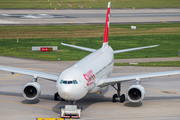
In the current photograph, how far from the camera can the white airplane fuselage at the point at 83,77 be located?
1179 inches

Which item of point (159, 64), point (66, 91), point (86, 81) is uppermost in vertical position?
point (159, 64)

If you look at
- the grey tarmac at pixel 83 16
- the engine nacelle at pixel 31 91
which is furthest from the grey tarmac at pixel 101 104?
the grey tarmac at pixel 83 16

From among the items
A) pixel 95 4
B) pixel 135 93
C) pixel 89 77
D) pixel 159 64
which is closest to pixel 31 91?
pixel 89 77

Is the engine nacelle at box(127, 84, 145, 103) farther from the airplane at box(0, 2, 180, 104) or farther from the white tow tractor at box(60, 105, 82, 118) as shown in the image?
the white tow tractor at box(60, 105, 82, 118)

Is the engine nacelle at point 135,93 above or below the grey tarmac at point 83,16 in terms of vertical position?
below

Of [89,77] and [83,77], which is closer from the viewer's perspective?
[83,77]

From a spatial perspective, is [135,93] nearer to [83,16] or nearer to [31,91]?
[31,91]

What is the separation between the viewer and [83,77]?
104 ft

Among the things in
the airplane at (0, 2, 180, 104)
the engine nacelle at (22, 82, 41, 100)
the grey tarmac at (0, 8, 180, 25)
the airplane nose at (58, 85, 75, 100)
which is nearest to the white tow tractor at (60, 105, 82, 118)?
the airplane at (0, 2, 180, 104)

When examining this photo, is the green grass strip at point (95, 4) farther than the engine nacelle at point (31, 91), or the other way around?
the green grass strip at point (95, 4)

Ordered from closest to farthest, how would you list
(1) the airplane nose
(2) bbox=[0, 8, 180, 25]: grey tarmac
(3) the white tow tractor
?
(1) the airplane nose < (3) the white tow tractor < (2) bbox=[0, 8, 180, 25]: grey tarmac

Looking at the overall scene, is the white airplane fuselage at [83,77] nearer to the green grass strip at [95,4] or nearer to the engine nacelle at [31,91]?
the engine nacelle at [31,91]

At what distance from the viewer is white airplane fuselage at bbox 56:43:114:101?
98.3 feet

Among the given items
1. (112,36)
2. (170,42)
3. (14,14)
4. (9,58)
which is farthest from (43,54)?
(14,14)
